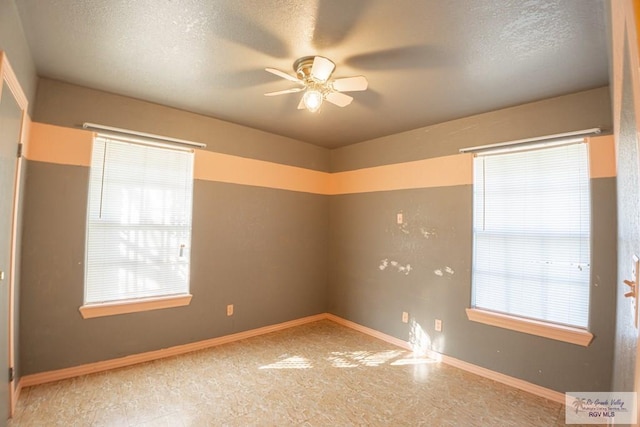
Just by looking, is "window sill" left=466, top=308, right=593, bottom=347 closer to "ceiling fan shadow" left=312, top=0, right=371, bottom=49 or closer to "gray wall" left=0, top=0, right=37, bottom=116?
"ceiling fan shadow" left=312, top=0, right=371, bottom=49

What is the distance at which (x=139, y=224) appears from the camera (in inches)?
114

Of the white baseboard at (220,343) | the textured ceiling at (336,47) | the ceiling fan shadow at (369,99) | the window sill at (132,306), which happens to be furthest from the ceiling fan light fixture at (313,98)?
the white baseboard at (220,343)

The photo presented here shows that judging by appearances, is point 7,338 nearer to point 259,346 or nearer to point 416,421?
point 259,346

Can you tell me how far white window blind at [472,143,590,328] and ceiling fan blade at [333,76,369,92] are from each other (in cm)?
162

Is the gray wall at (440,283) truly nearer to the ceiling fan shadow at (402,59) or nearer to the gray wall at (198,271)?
the gray wall at (198,271)

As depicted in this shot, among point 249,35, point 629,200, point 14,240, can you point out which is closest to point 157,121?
point 14,240

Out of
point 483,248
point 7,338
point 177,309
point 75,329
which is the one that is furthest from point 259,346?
point 483,248

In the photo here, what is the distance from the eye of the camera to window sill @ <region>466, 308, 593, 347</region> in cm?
232

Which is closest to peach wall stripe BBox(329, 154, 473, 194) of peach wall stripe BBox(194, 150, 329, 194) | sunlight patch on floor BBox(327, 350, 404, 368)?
peach wall stripe BBox(194, 150, 329, 194)

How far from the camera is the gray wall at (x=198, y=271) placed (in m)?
2.43

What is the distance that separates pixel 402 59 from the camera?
206 centimetres

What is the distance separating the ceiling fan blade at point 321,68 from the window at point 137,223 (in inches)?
73.0

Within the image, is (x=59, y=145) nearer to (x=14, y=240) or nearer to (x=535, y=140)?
(x=14, y=240)

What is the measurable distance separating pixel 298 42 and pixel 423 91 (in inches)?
48.0
